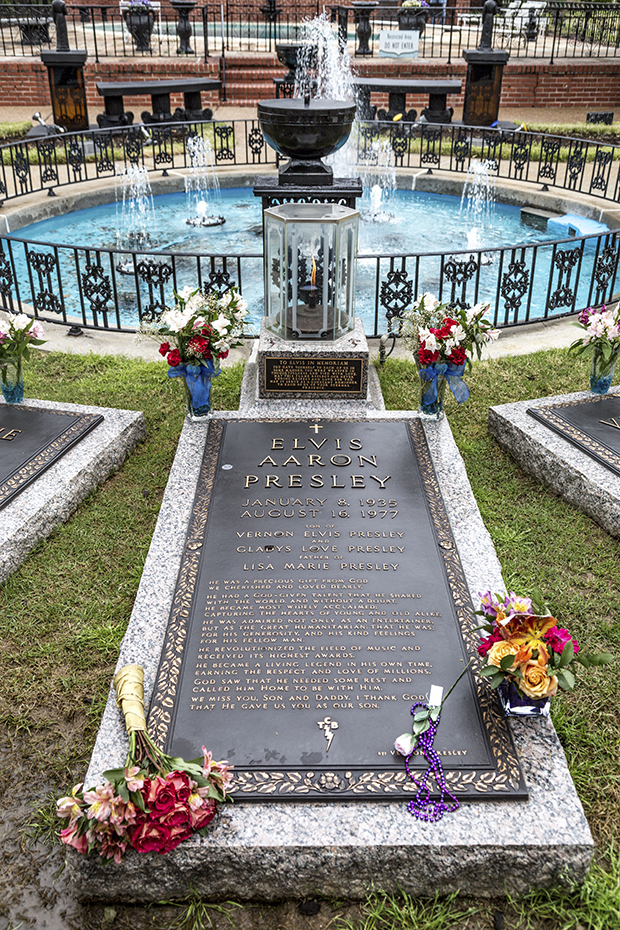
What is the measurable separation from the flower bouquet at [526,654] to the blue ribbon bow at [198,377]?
2665mm

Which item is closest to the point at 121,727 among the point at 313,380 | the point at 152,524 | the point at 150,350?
the point at 152,524

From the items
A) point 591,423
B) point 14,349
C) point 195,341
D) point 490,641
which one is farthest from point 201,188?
point 490,641

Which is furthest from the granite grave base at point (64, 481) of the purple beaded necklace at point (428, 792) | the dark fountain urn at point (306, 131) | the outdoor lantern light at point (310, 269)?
the purple beaded necklace at point (428, 792)

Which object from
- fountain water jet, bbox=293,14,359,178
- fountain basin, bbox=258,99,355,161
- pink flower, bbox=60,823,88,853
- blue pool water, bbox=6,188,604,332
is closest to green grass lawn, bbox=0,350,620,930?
pink flower, bbox=60,823,88,853

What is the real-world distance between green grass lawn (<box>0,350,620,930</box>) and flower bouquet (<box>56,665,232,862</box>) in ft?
2.26

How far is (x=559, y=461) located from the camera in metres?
5.05

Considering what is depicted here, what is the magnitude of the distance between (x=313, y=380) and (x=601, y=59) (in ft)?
71.1

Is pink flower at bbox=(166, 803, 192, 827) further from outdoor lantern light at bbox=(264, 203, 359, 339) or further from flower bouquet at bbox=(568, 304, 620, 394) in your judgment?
flower bouquet at bbox=(568, 304, 620, 394)

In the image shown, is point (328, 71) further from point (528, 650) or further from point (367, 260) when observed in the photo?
point (528, 650)

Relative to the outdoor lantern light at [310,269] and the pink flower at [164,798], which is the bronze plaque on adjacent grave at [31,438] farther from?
the pink flower at [164,798]

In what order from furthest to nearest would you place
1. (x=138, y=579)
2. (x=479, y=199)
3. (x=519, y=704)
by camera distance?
(x=479, y=199)
(x=138, y=579)
(x=519, y=704)

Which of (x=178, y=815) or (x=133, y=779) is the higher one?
(x=133, y=779)

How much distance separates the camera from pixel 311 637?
3.49 meters

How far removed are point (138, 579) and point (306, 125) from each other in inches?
138
